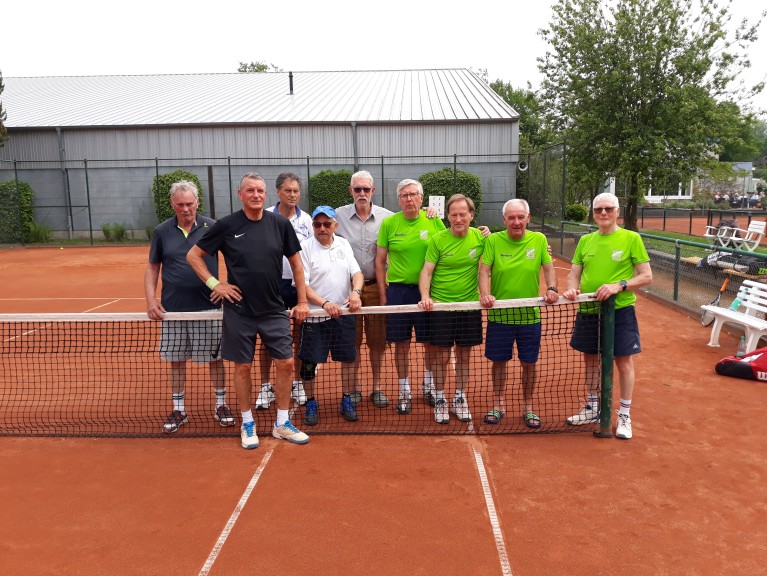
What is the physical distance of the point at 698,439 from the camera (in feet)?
15.8

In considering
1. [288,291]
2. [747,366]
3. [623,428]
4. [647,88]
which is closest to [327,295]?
[288,291]

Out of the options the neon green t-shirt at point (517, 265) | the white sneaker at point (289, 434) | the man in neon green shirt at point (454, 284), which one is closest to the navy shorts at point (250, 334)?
the white sneaker at point (289, 434)

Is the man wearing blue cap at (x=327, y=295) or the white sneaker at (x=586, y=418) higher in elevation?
the man wearing blue cap at (x=327, y=295)

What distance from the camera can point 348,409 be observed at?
5.32m

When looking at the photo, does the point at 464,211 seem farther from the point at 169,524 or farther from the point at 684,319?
the point at 684,319

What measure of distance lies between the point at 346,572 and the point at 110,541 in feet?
4.68

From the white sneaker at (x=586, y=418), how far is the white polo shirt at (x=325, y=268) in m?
2.23

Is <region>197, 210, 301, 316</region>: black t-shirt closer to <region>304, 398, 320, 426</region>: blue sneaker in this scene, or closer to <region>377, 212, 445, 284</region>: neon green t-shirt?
<region>377, 212, 445, 284</region>: neon green t-shirt

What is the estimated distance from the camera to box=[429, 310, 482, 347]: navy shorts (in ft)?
16.5

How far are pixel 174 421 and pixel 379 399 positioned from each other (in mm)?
1823

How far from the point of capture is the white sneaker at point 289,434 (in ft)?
15.7

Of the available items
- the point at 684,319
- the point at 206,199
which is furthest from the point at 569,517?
the point at 206,199

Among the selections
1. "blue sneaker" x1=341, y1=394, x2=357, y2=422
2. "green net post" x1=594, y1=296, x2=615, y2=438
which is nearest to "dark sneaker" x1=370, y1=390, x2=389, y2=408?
"blue sneaker" x1=341, y1=394, x2=357, y2=422

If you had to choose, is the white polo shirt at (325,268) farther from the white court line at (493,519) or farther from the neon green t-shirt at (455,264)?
the white court line at (493,519)
